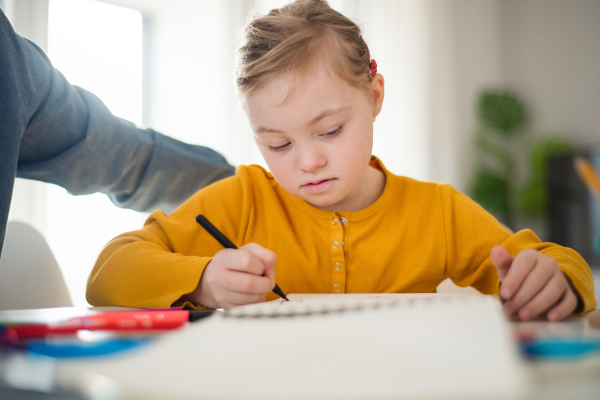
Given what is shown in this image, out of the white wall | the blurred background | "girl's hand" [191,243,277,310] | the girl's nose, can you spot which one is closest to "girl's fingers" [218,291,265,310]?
"girl's hand" [191,243,277,310]

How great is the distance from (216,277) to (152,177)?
0.61 meters

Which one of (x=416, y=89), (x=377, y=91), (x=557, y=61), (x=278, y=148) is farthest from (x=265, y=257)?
(x=557, y=61)

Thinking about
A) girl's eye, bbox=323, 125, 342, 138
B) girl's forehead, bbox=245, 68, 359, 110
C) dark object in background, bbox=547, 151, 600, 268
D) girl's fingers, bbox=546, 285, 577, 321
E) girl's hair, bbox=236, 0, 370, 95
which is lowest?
dark object in background, bbox=547, 151, 600, 268

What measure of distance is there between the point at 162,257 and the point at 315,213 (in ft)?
1.07

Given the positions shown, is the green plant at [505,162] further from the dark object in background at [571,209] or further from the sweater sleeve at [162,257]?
the sweater sleeve at [162,257]

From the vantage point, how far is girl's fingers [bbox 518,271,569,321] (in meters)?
0.50

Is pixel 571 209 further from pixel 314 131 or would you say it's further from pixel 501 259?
pixel 501 259

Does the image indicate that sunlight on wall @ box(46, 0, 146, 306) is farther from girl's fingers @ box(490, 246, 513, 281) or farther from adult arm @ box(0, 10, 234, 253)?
girl's fingers @ box(490, 246, 513, 281)

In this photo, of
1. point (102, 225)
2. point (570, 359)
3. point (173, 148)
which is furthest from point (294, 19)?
point (102, 225)

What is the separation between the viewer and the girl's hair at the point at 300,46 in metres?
0.83

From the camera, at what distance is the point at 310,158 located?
792 mm

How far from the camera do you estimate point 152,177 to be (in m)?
1.15

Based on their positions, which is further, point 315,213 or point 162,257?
point 315,213

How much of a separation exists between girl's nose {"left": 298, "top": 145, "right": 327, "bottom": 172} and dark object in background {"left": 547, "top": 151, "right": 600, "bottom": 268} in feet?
10.7
